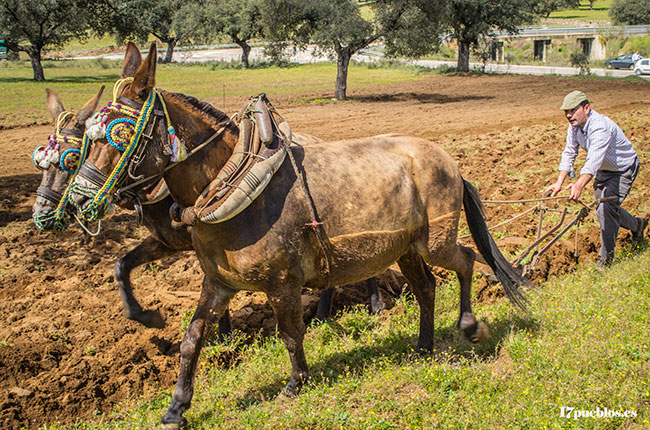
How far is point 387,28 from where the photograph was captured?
25.2 metres

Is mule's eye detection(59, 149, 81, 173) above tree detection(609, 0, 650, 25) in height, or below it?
below

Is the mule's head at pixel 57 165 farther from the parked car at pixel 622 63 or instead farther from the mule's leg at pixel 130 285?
the parked car at pixel 622 63

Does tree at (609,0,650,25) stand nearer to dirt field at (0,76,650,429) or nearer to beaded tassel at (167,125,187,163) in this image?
dirt field at (0,76,650,429)

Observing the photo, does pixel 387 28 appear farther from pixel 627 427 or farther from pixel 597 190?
pixel 627 427

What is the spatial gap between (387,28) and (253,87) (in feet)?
35.8

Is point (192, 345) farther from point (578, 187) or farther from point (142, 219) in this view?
point (578, 187)

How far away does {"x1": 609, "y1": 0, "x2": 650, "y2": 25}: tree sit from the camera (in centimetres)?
6588

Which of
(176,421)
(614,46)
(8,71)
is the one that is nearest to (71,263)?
(176,421)

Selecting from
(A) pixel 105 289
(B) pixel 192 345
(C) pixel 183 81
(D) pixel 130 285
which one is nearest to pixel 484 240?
(B) pixel 192 345

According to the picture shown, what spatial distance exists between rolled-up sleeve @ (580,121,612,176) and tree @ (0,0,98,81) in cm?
3670

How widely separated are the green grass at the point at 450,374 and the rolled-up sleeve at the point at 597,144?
1189 millimetres

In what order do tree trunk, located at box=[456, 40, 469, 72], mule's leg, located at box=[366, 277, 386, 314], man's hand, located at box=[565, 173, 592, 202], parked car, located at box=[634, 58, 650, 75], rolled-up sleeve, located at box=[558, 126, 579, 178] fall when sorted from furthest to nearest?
tree trunk, located at box=[456, 40, 469, 72] < parked car, located at box=[634, 58, 650, 75] < rolled-up sleeve, located at box=[558, 126, 579, 178] < mule's leg, located at box=[366, 277, 386, 314] < man's hand, located at box=[565, 173, 592, 202]

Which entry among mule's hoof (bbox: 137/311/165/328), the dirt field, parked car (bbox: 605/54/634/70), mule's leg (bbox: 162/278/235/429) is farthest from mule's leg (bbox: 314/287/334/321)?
parked car (bbox: 605/54/634/70)

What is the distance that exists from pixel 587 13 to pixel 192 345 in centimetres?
9778
